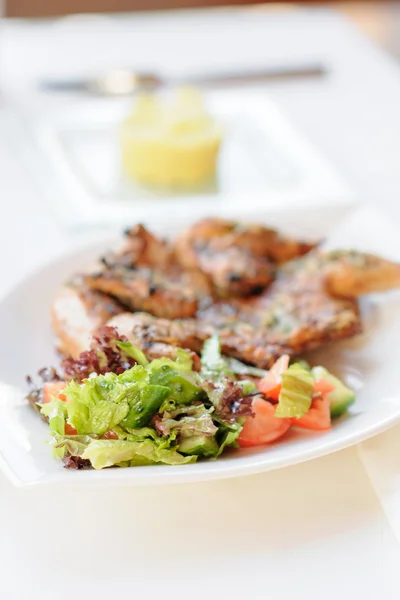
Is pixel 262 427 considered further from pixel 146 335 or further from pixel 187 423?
pixel 146 335

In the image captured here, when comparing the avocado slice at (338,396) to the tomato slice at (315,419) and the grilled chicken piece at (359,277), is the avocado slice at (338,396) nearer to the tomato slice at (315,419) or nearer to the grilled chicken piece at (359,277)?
the tomato slice at (315,419)

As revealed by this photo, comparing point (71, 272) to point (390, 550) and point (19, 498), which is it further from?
point (390, 550)

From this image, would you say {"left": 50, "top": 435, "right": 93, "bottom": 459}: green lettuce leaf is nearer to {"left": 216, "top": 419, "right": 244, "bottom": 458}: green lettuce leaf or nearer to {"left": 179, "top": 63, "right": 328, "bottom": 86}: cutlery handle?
{"left": 216, "top": 419, "right": 244, "bottom": 458}: green lettuce leaf

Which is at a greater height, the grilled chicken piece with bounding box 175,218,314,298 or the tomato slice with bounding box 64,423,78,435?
the tomato slice with bounding box 64,423,78,435

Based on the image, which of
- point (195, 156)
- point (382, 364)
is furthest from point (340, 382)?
point (195, 156)

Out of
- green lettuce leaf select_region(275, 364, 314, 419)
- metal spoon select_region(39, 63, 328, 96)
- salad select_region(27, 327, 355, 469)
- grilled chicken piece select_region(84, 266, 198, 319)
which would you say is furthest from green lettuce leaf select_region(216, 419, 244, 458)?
metal spoon select_region(39, 63, 328, 96)

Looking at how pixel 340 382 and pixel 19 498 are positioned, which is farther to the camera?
pixel 340 382
